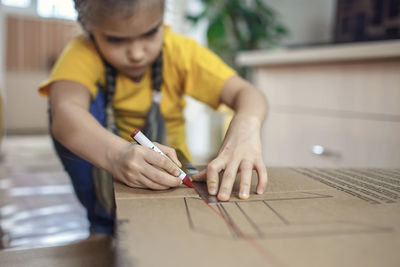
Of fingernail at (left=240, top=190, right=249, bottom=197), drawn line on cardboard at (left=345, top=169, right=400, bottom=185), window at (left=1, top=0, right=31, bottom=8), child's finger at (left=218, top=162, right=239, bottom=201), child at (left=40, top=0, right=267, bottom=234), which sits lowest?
drawn line on cardboard at (left=345, top=169, right=400, bottom=185)

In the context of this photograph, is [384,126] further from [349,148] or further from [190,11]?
[190,11]

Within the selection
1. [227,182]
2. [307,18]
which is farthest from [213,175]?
[307,18]

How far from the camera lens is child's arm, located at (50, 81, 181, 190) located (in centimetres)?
41

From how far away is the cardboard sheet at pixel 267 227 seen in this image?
0.77 feet

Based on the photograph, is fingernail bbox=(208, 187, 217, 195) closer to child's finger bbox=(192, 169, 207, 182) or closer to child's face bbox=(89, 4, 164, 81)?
child's finger bbox=(192, 169, 207, 182)

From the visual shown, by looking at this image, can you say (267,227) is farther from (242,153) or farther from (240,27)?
(240,27)

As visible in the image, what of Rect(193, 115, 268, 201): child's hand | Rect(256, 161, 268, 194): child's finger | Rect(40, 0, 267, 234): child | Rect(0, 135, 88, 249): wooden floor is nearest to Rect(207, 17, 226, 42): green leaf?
Rect(40, 0, 267, 234): child

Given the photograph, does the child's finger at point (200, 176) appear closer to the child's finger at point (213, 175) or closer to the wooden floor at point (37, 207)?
the child's finger at point (213, 175)

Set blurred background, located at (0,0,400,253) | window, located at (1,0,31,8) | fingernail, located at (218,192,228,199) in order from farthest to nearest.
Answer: window, located at (1,0,31,8) < blurred background, located at (0,0,400,253) < fingernail, located at (218,192,228,199)

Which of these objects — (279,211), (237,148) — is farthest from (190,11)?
(279,211)

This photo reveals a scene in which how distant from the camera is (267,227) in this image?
0.95ft

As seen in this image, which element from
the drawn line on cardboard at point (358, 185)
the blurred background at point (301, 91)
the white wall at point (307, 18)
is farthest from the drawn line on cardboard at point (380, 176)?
the white wall at point (307, 18)

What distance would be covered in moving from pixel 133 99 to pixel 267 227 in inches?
24.2

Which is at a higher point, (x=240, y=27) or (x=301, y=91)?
(x=240, y=27)
